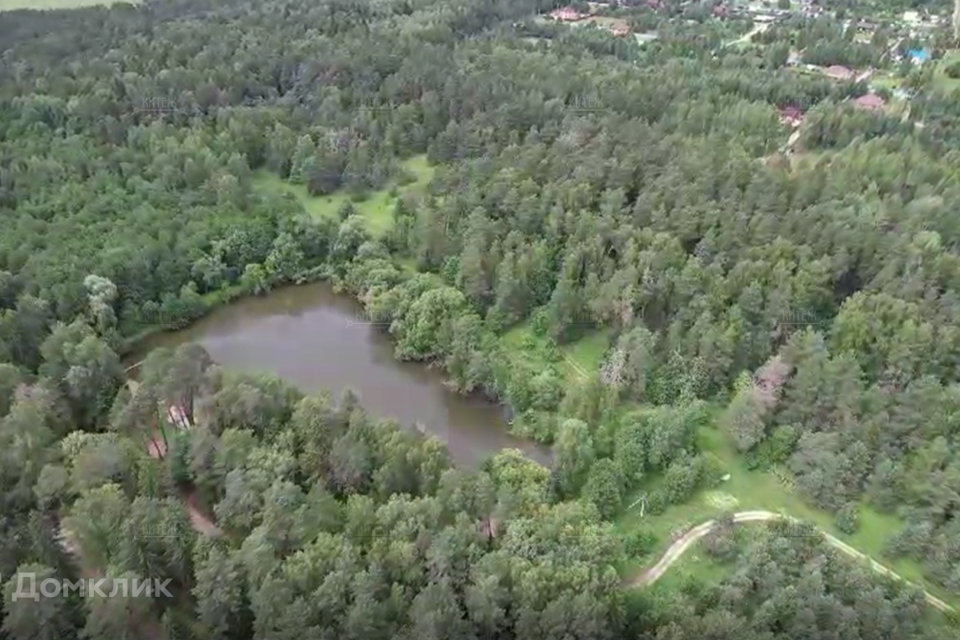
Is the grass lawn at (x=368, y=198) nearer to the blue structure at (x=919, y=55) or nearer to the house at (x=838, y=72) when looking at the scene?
the house at (x=838, y=72)

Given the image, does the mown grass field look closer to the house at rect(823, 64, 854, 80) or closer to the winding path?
the house at rect(823, 64, 854, 80)

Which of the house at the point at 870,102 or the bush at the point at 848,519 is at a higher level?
the house at the point at 870,102

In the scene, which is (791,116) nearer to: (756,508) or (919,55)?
(919,55)

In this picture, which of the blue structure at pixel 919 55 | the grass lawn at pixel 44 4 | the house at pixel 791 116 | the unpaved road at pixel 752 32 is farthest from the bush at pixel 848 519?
the grass lawn at pixel 44 4

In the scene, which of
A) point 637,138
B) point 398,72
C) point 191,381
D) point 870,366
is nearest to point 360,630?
point 191,381

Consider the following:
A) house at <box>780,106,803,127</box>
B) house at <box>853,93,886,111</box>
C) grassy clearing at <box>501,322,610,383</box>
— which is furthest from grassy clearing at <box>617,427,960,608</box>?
house at <box>853,93,886,111</box>

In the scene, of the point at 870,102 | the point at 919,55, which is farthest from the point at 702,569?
the point at 919,55
